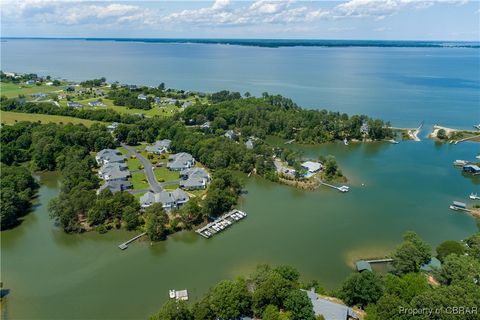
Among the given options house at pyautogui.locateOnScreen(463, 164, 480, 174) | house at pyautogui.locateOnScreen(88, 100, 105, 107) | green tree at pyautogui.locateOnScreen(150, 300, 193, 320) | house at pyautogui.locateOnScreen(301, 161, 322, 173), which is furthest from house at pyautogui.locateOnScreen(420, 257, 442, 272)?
house at pyautogui.locateOnScreen(88, 100, 105, 107)

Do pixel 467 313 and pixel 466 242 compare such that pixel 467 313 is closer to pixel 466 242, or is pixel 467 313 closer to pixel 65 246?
pixel 466 242

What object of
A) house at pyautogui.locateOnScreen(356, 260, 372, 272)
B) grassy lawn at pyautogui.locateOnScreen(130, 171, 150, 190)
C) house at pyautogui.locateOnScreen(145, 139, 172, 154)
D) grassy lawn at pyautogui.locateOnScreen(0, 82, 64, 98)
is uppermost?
grassy lawn at pyautogui.locateOnScreen(0, 82, 64, 98)

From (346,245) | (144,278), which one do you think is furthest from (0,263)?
(346,245)

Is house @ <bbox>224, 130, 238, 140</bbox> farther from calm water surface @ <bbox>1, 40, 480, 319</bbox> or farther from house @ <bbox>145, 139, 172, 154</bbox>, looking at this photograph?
calm water surface @ <bbox>1, 40, 480, 319</bbox>

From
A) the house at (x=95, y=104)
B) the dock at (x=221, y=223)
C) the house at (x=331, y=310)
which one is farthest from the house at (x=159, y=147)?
the house at (x=95, y=104)

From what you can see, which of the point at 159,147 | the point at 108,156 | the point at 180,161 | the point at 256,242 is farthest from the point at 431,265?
the point at 108,156

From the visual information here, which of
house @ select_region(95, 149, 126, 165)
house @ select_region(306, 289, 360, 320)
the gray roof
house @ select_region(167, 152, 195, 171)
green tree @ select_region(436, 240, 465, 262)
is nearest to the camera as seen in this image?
house @ select_region(306, 289, 360, 320)

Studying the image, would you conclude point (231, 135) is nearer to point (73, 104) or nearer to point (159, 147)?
point (159, 147)
